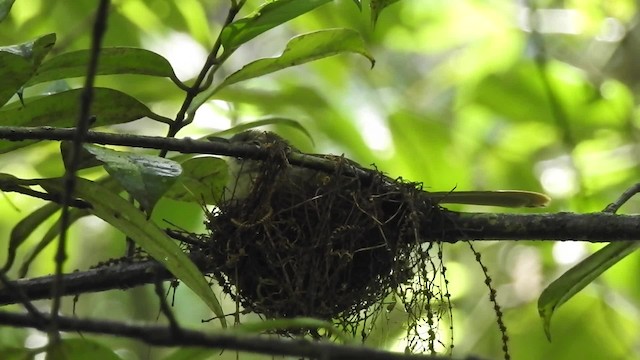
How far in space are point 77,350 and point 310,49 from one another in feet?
2.11

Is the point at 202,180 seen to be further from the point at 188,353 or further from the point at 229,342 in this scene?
the point at 229,342

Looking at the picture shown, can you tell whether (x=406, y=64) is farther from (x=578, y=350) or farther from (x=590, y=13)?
(x=578, y=350)

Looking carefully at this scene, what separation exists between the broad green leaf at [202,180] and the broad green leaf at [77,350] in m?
0.52

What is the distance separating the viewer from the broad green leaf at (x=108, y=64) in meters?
1.15

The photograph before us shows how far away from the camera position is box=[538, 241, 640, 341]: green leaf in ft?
3.94

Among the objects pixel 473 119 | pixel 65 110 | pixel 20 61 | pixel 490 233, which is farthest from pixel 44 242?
pixel 473 119

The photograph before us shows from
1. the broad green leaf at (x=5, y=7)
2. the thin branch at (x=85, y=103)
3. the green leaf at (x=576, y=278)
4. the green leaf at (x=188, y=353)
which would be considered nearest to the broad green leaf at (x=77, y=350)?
the green leaf at (x=188, y=353)

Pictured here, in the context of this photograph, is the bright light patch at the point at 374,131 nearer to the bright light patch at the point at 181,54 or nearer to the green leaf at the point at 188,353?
the bright light patch at the point at 181,54

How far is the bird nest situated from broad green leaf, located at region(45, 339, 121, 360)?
0.37m

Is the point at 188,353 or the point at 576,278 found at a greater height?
the point at 576,278

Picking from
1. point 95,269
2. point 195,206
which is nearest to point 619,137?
point 195,206

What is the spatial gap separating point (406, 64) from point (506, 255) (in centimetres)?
118

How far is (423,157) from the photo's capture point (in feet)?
6.11

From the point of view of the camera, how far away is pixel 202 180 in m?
1.42
